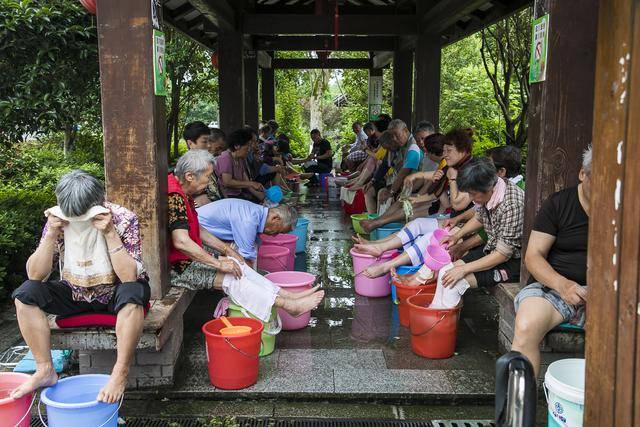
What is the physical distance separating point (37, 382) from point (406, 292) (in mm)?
2759

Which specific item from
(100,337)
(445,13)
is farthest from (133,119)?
(445,13)

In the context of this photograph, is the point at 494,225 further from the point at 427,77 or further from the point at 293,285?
the point at 427,77

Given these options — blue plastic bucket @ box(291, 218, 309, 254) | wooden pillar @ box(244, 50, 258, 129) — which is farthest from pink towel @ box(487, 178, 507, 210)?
wooden pillar @ box(244, 50, 258, 129)

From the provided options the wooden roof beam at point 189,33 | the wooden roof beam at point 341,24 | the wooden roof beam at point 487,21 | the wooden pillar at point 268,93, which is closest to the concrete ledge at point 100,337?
the wooden roof beam at point 189,33

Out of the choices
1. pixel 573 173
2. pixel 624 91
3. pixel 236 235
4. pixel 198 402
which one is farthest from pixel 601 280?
pixel 236 235

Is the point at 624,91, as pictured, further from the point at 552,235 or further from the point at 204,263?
the point at 204,263

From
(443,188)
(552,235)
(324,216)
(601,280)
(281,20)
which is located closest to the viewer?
(601,280)

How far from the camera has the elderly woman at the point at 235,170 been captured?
712 centimetres

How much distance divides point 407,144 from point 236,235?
3378mm

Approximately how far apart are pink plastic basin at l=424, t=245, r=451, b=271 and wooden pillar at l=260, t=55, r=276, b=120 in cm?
1283

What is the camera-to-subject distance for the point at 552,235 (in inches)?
142

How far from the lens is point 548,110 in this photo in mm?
3754

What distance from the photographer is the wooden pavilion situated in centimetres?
152

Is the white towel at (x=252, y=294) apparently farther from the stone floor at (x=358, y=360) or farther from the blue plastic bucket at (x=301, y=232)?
the blue plastic bucket at (x=301, y=232)
